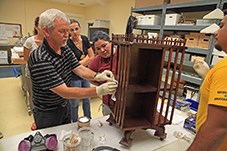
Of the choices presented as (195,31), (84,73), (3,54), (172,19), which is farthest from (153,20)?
(3,54)

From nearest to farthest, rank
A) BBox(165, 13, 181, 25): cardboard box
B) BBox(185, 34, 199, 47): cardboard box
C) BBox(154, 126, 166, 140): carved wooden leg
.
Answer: BBox(154, 126, 166, 140): carved wooden leg
BBox(185, 34, 199, 47): cardboard box
BBox(165, 13, 181, 25): cardboard box

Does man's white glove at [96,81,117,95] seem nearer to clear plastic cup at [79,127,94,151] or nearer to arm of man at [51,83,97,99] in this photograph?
arm of man at [51,83,97,99]

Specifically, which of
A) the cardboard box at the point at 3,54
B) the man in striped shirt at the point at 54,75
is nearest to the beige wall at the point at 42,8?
the cardboard box at the point at 3,54

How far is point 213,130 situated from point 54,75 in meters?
0.90

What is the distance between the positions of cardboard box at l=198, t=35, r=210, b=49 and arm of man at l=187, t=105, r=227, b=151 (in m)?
2.10

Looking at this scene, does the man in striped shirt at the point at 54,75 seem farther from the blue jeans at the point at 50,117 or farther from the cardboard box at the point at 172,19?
the cardboard box at the point at 172,19

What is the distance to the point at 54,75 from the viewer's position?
105cm

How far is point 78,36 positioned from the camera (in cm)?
214

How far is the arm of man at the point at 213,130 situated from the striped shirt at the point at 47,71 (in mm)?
827

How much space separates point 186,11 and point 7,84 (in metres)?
4.39

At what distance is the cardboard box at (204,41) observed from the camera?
7.72 ft

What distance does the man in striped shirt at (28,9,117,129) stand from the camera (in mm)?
1050

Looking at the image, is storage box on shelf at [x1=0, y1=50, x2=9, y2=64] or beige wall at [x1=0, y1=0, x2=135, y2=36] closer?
beige wall at [x1=0, y1=0, x2=135, y2=36]

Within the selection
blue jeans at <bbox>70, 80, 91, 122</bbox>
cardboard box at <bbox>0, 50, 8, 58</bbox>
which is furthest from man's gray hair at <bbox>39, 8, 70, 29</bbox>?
cardboard box at <bbox>0, 50, 8, 58</bbox>
